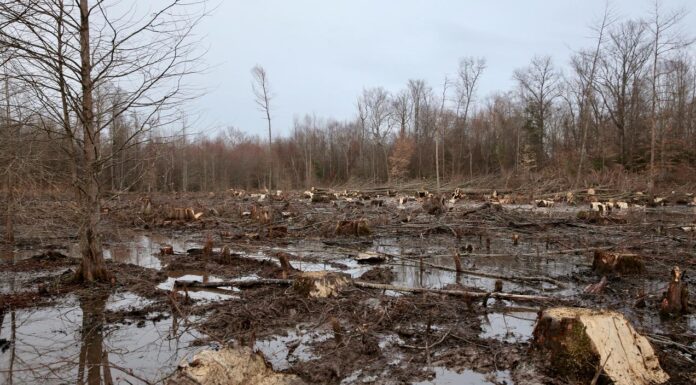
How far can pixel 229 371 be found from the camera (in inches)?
142

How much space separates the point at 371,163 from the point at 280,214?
129 ft

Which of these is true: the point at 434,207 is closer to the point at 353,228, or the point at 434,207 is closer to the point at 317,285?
the point at 353,228

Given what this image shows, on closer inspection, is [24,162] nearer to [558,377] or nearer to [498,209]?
[558,377]

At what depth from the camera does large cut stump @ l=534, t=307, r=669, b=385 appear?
3.61m

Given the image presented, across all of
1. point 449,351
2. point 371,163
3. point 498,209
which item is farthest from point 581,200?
point 371,163

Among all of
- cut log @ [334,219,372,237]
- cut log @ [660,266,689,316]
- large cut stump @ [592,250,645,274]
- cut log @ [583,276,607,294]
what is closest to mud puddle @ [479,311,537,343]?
cut log @ [583,276,607,294]

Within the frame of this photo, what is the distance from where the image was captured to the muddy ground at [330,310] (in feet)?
13.6

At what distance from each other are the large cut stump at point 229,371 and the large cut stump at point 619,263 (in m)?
6.23

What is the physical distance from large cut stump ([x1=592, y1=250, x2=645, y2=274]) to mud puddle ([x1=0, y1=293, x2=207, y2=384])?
259 inches

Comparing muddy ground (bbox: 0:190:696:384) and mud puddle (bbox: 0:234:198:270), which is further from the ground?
mud puddle (bbox: 0:234:198:270)

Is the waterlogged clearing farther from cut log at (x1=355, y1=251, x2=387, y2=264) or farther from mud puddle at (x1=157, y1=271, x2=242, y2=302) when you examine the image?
cut log at (x1=355, y1=251, x2=387, y2=264)

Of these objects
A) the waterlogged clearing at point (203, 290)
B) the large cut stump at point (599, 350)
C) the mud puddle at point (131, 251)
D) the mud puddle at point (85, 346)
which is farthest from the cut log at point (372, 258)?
the large cut stump at point (599, 350)

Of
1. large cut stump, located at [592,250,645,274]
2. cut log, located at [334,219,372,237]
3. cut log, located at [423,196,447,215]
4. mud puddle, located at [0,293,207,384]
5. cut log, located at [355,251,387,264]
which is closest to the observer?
mud puddle, located at [0,293,207,384]

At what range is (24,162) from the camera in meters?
6.28
